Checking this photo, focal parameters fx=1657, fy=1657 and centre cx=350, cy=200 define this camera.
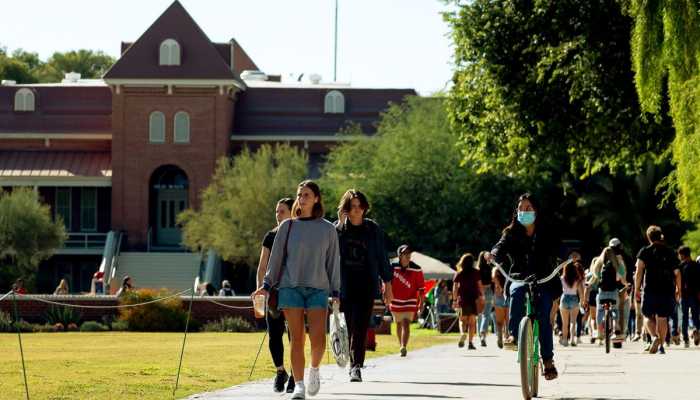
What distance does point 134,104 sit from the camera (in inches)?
2931

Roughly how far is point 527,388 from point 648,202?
174ft

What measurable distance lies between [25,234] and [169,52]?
11.7 meters

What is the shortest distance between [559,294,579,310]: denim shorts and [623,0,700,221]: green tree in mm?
4350

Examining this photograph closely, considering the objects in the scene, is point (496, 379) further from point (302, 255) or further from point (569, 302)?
point (569, 302)

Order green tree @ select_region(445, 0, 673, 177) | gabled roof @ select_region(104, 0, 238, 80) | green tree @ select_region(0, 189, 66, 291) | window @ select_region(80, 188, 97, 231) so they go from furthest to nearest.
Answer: window @ select_region(80, 188, 97, 231)
gabled roof @ select_region(104, 0, 238, 80)
green tree @ select_region(0, 189, 66, 291)
green tree @ select_region(445, 0, 673, 177)

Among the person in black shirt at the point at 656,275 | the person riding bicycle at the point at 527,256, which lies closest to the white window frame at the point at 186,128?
the person in black shirt at the point at 656,275

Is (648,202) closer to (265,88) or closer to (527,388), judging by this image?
(265,88)

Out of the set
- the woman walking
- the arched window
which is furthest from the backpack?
the arched window

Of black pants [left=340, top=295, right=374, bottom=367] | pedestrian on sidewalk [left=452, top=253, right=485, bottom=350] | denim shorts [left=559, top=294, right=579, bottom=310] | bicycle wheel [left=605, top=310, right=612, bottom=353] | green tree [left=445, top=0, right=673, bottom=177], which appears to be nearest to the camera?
black pants [left=340, top=295, right=374, bottom=367]

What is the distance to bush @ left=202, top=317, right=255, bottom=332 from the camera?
37750mm

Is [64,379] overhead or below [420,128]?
below

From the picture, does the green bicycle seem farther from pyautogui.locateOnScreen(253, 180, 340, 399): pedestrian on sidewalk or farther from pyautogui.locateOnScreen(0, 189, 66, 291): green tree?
pyautogui.locateOnScreen(0, 189, 66, 291): green tree

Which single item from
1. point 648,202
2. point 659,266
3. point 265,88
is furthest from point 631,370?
point 265,88

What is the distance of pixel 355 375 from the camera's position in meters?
15.7
